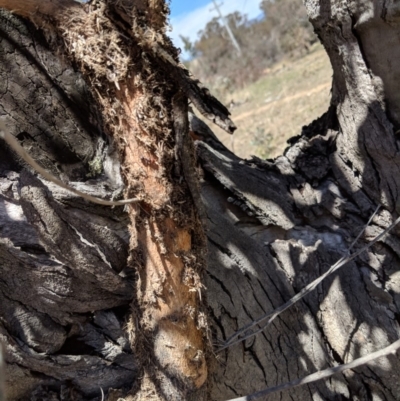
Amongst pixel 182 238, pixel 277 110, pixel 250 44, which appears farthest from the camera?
pixel 250 44

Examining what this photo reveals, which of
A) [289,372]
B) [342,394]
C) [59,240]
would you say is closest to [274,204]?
[289,372]

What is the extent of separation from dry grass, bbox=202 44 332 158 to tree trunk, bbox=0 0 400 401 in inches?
132

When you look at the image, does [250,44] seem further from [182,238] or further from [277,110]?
[182,238]

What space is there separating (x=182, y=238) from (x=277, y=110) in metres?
10.00

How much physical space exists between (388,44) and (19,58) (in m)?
1.47

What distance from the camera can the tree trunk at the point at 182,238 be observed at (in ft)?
5.14

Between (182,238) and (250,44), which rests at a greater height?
(250,44)

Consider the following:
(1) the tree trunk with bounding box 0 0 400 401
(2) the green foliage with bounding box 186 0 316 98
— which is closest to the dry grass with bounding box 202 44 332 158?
(2) the green foliage with bounding box 186 0 316 98

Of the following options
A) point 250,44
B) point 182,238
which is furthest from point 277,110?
point 250,44

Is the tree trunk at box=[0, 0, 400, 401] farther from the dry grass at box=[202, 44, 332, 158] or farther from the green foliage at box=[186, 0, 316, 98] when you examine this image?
the green foliage at box=[186, 0, 316, 98]

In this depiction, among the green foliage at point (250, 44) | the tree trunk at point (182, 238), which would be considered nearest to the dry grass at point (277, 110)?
the green foliage at point (250, 44)

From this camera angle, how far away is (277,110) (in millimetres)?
11141

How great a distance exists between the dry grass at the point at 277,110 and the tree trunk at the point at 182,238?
11.0 ft

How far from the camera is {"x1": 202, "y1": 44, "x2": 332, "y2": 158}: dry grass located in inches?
334
